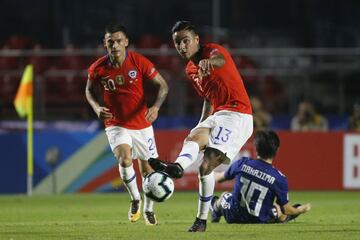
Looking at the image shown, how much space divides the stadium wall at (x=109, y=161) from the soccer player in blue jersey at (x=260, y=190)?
28.7ft

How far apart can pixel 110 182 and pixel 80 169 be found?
72cm

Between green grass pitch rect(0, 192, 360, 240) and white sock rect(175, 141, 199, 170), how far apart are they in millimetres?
750

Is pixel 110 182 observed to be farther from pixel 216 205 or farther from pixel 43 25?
pixel 216 205

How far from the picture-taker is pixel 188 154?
10.2 m

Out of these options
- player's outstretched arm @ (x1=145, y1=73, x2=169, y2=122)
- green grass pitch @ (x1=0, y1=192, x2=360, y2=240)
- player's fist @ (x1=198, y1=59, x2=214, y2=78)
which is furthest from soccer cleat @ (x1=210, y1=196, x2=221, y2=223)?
player's fist @ (x1=198, y1=59, x2=214, y2=78)

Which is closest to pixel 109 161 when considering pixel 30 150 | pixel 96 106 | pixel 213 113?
pixel 30 150

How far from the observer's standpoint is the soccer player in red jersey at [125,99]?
1226 centimetres

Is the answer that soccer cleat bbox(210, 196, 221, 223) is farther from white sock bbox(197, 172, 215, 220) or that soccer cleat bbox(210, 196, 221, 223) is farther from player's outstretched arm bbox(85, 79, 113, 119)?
player's outstretched arm bbox(85, 79, 113, 119)

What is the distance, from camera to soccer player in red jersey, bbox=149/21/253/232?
1052 centimetres

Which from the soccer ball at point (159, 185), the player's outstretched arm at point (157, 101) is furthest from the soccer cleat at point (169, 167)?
the player's outstretched arm at point (157, 101)

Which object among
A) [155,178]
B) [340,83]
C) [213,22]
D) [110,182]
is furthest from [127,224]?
[213,22]

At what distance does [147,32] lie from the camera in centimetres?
2588

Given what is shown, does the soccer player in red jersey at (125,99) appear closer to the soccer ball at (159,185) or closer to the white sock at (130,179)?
the white sock at (130,179)

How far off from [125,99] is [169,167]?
9.32 feet
